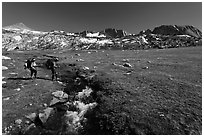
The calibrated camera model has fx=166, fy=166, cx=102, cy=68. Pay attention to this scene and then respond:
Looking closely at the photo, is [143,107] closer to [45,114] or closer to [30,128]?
[45,114]

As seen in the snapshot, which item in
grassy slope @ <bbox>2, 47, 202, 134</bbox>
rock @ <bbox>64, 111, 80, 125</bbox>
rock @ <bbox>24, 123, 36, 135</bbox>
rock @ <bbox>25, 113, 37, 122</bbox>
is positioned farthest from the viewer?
rock @ <bbox>25, 113, 37, 122</bbox>

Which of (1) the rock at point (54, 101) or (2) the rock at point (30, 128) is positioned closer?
(2) the rock at point (30, 128)

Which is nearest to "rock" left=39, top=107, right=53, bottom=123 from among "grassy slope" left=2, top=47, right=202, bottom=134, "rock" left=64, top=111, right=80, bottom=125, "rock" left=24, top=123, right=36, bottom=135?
→ "rock" left=24, top=123, right=36, bottom=135

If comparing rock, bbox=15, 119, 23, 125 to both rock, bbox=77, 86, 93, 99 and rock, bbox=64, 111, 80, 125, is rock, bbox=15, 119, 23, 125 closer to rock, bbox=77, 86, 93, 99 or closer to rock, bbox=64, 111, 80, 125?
rock, bbox=64, 111, 80, 125

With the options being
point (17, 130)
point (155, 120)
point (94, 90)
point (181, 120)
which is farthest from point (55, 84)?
point (181, 120)

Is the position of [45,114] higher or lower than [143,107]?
lower

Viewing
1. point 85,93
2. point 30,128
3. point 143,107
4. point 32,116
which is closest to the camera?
point 30,128

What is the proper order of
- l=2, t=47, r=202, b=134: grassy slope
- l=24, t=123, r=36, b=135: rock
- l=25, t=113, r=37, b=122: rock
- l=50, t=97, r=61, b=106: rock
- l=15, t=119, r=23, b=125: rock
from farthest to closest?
1. l=50, t=97, r=61, b=106: rock
2. l=25, t=113, r=37, b=122: rock
3. l=15, t=119, r=23, b=125: rock
4. l=24, t=123, r=36, b=135: rock
5. l=2, t=47, r=202, b=134: grassy slope

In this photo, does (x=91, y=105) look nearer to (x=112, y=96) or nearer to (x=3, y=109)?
(x=112, y=96)

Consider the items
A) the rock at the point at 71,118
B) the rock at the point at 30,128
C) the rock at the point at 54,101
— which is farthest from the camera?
the rock at the point at 54,101

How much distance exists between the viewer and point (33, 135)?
36.7ft

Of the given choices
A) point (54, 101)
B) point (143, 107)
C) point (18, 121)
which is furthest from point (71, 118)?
point (143, 107)

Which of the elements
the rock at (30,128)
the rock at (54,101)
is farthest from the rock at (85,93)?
the rock at (30,128)

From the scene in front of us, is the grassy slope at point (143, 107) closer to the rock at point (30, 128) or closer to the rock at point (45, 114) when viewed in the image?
the rock at point (45, 114)
